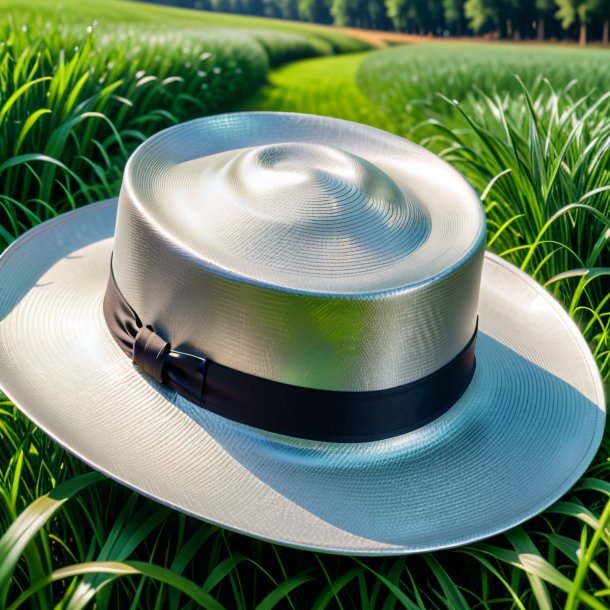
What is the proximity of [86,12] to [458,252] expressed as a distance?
42.3ft

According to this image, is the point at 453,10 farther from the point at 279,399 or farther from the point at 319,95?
the point at 279,399

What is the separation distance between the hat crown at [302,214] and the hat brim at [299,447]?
13.4 inches

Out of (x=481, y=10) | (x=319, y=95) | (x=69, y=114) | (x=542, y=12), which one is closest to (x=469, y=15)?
(x=481, y=10)

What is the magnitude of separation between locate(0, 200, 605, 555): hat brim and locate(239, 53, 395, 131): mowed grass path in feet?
14.9

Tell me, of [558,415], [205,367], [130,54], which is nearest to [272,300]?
[205,367]

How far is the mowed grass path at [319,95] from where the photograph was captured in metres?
6.54

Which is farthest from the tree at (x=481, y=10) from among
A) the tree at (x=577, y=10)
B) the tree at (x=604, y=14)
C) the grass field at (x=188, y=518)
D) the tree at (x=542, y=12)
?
the grass field at (x=188, y=518)

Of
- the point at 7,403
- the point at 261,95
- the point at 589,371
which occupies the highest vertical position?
the point at 7,403

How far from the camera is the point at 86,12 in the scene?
40.3 ft

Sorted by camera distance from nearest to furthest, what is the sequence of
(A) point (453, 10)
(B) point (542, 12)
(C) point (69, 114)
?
(C) point (69, 114) → (B) point (542, 12) → (A) point (453, 10)

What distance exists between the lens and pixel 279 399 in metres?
1.26

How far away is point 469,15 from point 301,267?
43.6 feet

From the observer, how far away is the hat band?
1260 millimetres

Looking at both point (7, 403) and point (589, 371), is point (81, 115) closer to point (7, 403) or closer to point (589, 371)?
point (7, 403)
